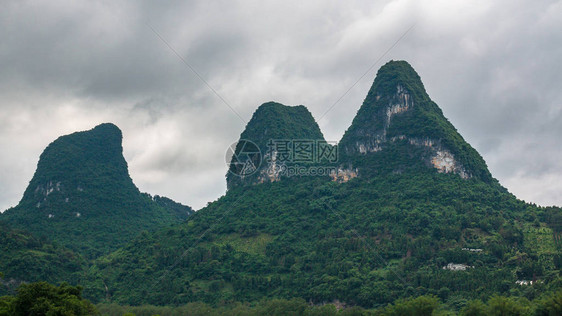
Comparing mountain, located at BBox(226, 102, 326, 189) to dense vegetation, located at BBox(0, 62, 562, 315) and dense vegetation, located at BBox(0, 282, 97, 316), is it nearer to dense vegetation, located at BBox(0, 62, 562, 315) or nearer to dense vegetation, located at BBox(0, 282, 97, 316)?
dense vegetation, located at BBox(0, 62, 562, 315)

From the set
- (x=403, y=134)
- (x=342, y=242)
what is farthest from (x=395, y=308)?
(x=403, y=134)

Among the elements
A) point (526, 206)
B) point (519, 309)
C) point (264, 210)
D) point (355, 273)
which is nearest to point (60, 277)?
point (264, 210)

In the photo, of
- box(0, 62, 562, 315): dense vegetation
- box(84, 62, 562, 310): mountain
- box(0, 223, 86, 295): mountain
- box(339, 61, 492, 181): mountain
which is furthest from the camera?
Answer: box(339, 61, 492, 181): mountain

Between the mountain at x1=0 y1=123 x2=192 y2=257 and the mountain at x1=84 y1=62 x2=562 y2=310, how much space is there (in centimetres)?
2764

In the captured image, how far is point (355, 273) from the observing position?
6425cm

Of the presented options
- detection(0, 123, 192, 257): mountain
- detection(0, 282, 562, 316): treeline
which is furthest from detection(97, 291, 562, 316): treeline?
detection(0, 123, 192, 257): mountain

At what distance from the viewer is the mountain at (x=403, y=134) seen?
8719 cm

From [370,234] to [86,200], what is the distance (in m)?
77.4

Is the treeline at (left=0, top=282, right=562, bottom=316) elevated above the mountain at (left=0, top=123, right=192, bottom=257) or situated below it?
below

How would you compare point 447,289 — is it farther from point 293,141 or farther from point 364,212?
point 293,141

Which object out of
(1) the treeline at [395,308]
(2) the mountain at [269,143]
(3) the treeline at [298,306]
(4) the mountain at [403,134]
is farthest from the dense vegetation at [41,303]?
(2) the mountain at [269,143]

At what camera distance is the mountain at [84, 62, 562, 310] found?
59.9 meters

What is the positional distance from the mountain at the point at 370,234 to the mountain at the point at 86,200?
27.6 metres

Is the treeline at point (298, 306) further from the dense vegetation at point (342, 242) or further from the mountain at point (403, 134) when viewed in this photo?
the mountain at point (403, 134)
